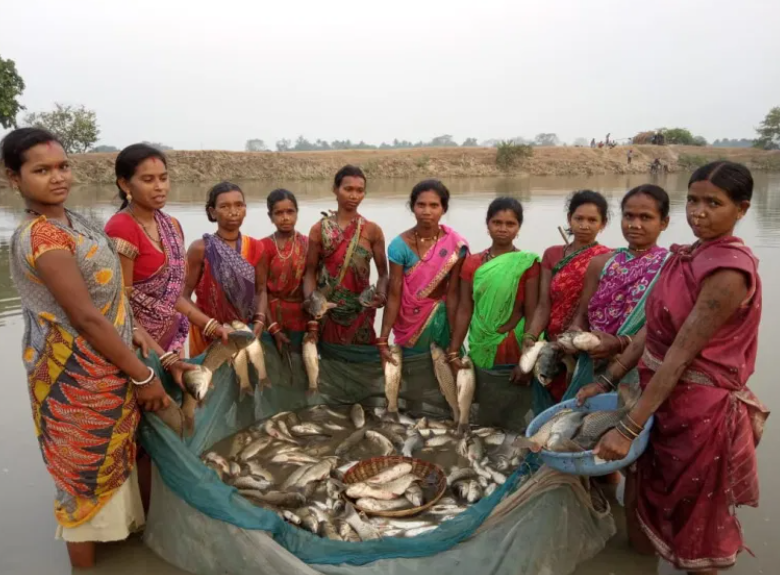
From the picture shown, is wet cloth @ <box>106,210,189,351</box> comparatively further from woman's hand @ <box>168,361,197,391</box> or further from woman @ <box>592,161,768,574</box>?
woman @ <box>592,161,768,574</box>

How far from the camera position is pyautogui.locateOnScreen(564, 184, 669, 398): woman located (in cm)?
339

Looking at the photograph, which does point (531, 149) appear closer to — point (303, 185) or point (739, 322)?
point (303, 185)

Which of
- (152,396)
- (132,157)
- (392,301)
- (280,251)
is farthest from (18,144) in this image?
(392,301)

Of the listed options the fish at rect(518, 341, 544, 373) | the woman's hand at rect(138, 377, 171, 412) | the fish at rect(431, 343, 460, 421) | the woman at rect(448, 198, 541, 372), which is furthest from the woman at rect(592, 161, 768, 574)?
the woman's hand at rect(138, 377, 171, 412)

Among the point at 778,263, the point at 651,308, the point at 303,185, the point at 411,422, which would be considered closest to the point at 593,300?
the point at 651,308

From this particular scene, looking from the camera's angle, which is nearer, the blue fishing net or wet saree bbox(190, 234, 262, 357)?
the blue fishing net

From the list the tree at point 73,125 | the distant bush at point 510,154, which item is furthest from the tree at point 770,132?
the tree at point 73,125

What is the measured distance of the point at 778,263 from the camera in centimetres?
1083

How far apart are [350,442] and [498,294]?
5.49 ft

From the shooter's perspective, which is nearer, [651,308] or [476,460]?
[651,308]

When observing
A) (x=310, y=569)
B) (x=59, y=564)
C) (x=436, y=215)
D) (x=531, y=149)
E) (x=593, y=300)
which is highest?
(x=531, y=149)

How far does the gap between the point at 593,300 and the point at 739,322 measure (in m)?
1.13

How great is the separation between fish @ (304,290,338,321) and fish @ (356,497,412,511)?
1.72 m

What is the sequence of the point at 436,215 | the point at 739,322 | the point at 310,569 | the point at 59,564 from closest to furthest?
the point at 739,322
the point at 310,569
the point at 59,564
the point at 436,215
